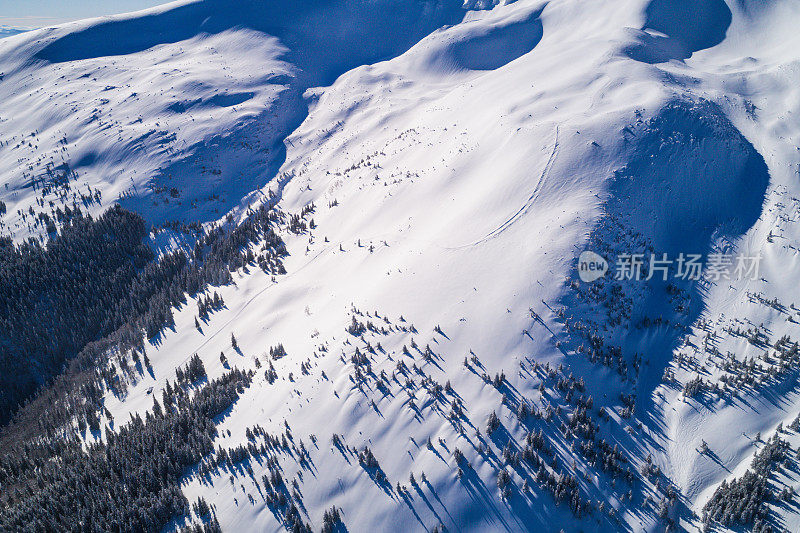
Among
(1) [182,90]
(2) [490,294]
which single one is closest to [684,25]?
(2) [490,294]

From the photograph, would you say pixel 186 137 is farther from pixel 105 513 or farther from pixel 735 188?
pixel 735 188

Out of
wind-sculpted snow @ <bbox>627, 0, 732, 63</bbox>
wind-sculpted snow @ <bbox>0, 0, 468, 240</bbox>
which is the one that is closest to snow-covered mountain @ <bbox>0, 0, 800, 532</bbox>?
wind-sculpted snow @ <bbox>0, 0, 468, 240</bbox>

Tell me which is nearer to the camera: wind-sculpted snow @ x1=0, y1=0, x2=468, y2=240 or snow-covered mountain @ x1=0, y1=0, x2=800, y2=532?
snow-covered mountain @ x1=0, y1=0, x2=800, y2=532

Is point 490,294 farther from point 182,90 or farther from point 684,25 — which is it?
point 684,25

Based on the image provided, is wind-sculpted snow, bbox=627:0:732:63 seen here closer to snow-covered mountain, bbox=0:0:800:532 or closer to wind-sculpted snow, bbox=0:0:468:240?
snow-covered mountain, bbox=0:0:800:532

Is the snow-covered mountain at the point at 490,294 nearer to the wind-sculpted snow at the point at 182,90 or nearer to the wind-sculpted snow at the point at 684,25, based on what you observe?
the wind-sculpted snow at the point at 182,90

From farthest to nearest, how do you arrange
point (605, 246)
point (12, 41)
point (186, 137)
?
point (12, 41), point (186, 137), point (605, 246)

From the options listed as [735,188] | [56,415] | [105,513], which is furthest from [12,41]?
[735,188]

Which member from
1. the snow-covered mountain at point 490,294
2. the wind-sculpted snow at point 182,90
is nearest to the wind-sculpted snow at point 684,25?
the snow-covered mountain at point 490,294
